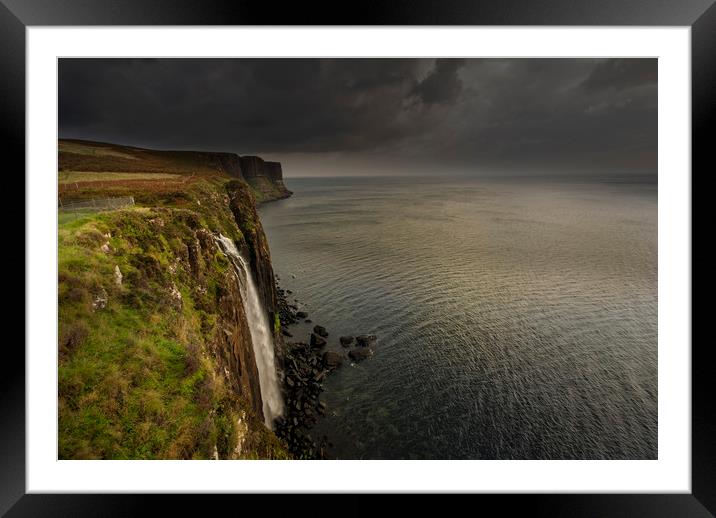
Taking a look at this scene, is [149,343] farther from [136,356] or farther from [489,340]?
[489,340]

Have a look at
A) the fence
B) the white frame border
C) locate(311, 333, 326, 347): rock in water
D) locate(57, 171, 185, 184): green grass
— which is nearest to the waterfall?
the fence

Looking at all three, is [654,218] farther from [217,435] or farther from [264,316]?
[217,435]

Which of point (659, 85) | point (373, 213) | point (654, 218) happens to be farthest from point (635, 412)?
point (373, 213)

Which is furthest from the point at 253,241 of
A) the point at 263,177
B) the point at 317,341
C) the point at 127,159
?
the point at 263,177

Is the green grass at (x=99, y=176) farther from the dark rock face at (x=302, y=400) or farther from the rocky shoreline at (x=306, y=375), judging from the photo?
the dark rock face at (x=302, y=400)

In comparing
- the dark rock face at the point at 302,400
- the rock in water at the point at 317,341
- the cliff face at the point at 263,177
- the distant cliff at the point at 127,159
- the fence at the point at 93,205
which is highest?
the cliff face at the point at 263,177
